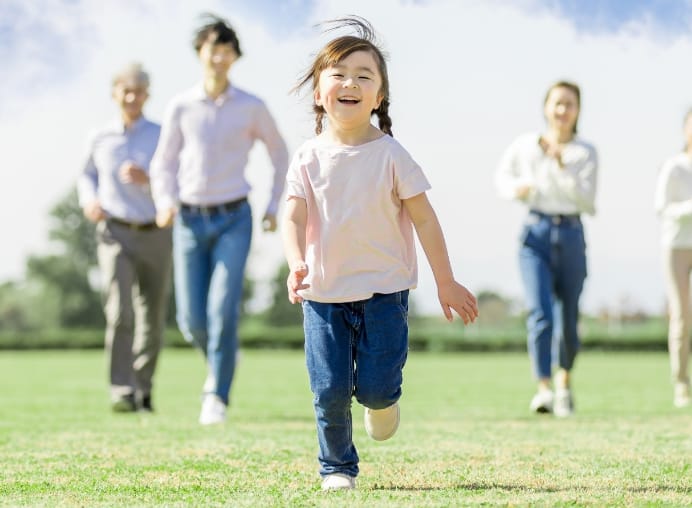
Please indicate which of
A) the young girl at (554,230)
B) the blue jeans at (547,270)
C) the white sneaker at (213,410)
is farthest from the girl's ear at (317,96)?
the blue jeans at (547,270)

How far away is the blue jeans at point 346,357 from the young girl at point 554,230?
12.9 feet

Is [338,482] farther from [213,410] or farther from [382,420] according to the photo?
[213,410]

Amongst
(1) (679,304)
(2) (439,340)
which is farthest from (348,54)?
(2) (439,340)

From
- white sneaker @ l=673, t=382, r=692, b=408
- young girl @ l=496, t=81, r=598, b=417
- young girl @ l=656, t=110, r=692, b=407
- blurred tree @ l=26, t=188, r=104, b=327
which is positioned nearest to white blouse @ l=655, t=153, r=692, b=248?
young girl @ l=656, t=110, r=692, b=407

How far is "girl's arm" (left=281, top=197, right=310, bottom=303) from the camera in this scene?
13.7 feet

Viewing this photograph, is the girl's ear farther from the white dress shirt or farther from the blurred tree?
the blurred tree

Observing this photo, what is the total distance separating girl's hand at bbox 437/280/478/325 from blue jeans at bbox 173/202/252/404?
3089mm

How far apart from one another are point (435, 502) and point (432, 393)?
7839 millimetres

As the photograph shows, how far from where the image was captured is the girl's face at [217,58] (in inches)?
291

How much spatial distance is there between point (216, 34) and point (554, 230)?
266 cm

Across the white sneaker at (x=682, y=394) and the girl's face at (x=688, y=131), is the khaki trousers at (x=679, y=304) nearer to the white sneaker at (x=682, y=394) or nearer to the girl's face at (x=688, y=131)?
→ the white sneaker at (x=682, y=394)

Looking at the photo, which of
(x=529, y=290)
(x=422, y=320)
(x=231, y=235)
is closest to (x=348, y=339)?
(x=231, y=235)

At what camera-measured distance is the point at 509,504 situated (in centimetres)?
371

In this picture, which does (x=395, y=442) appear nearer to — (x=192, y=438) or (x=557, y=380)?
(x=192, y=438)
